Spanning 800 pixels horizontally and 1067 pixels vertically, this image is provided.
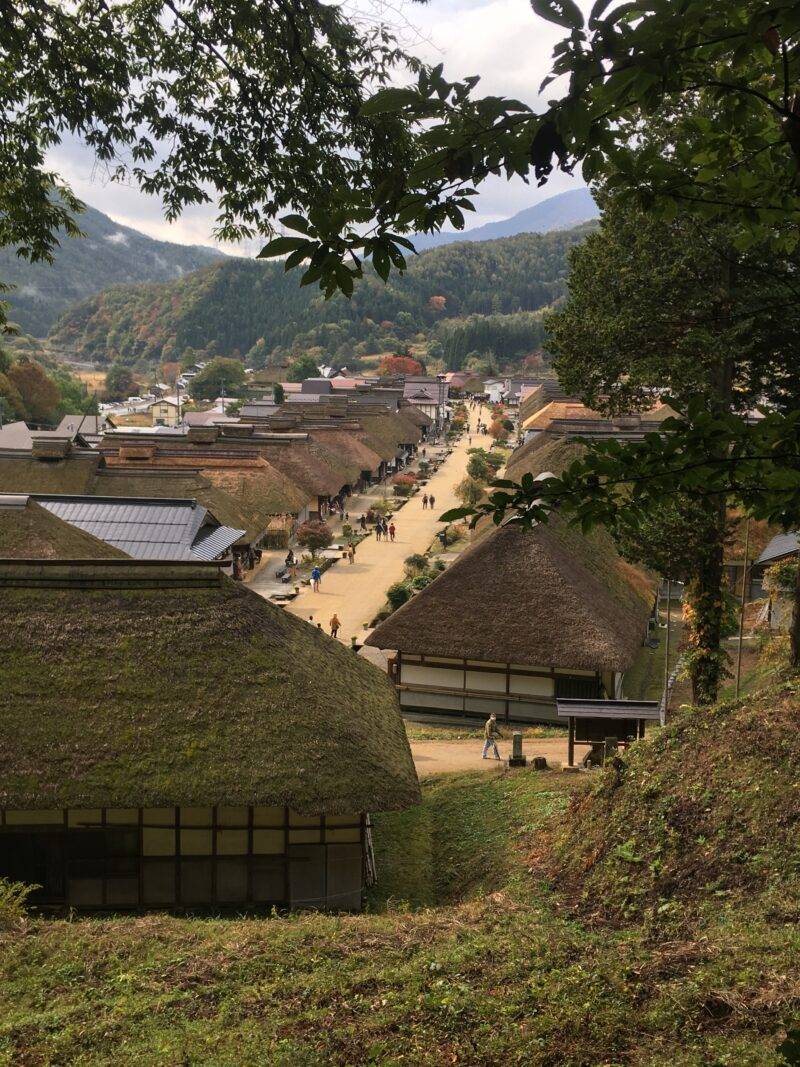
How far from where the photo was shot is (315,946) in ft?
31.5

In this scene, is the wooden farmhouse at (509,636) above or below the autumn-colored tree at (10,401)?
below

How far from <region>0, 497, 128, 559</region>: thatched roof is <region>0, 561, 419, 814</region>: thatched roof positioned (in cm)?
893

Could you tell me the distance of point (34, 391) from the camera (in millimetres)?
89625

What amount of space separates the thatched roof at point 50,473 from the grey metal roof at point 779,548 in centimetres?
2811

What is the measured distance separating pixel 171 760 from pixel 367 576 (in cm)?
2909

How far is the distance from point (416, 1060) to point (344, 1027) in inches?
30.8

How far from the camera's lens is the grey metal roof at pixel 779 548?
100 feet

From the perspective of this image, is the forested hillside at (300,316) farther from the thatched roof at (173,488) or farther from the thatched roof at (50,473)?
the thatched roof at (173,488)

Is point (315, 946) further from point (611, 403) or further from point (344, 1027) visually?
point (611, 403)

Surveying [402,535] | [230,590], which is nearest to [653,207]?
[230,590]

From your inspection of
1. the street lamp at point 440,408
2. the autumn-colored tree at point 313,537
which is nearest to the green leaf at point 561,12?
the autumn-colored tree at point 313,537

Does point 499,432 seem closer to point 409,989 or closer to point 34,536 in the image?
point 34,536

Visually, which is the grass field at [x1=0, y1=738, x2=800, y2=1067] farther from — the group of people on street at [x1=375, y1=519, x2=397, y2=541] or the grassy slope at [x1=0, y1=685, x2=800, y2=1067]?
the group of people on street at [x1=375, y1=519, x2=397, y2=541]

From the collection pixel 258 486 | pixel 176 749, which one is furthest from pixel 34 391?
A: pixel 176 749
